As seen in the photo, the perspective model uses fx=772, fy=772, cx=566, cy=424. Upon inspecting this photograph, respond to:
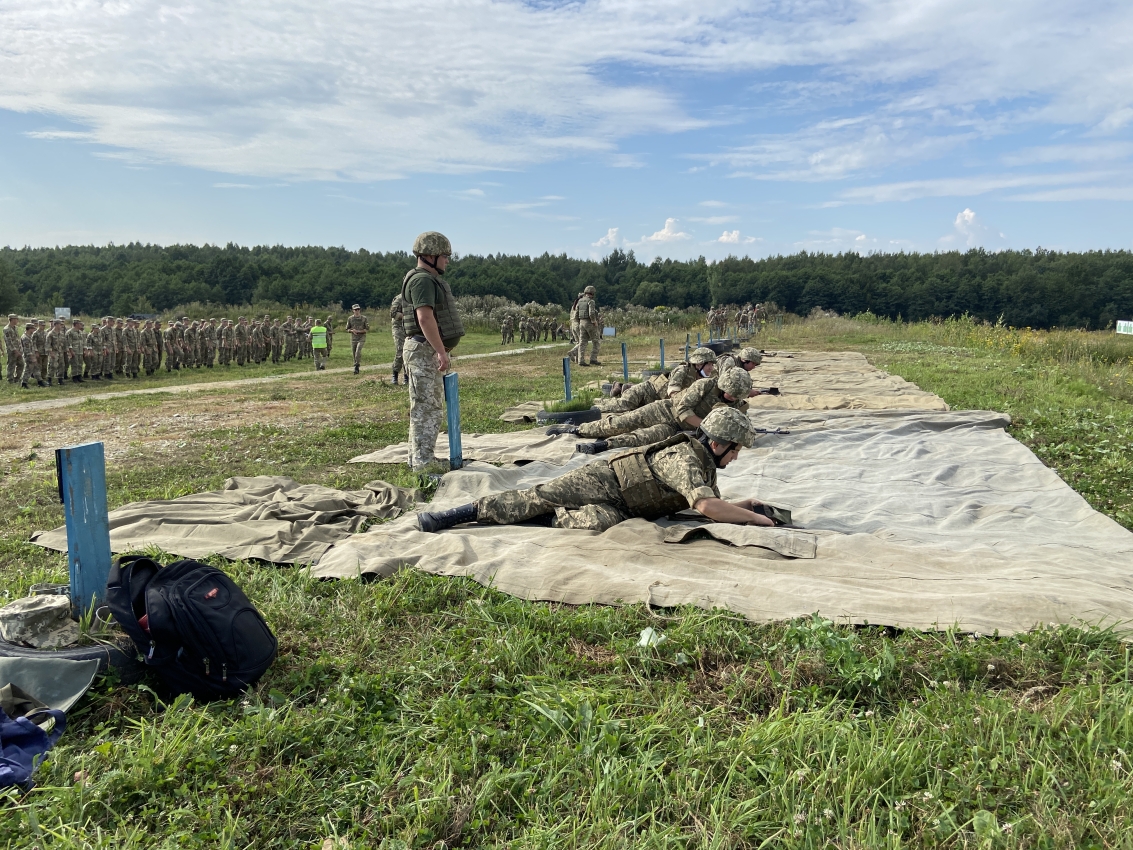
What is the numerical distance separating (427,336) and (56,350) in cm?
1470

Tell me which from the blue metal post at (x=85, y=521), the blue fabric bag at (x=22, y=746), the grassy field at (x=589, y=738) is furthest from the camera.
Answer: the blue metal post at (x=85, y=521)

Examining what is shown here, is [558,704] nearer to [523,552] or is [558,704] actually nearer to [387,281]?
[523,552]

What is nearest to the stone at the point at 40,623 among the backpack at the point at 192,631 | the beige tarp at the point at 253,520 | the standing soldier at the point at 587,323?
the backpack at the point at 192,631

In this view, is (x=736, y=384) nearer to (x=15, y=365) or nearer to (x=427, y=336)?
(x=427, y=336)

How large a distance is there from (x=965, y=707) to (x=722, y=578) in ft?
4.74

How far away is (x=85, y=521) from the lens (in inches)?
126

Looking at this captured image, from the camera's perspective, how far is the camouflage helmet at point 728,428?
4820 millimetres

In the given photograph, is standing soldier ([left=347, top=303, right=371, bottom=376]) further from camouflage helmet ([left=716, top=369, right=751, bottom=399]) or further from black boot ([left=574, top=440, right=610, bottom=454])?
camouflage helmet ([left=716, top=369, right=751, bottom=399])

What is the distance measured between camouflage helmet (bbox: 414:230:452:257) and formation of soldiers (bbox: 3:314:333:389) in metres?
13.4

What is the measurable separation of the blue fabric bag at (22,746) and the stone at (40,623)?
466mm

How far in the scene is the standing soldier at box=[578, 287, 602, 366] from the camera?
63.0ft

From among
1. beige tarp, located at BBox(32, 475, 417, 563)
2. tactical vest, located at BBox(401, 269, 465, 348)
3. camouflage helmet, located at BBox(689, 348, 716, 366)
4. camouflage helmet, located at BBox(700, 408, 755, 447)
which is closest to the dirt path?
beige tarp, located at BBox(32, 475, 417, 563)

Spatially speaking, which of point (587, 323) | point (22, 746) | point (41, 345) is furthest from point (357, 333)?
point (22, 746)

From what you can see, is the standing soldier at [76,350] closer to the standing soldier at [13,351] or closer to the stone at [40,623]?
the standing soldier at [13,351]
